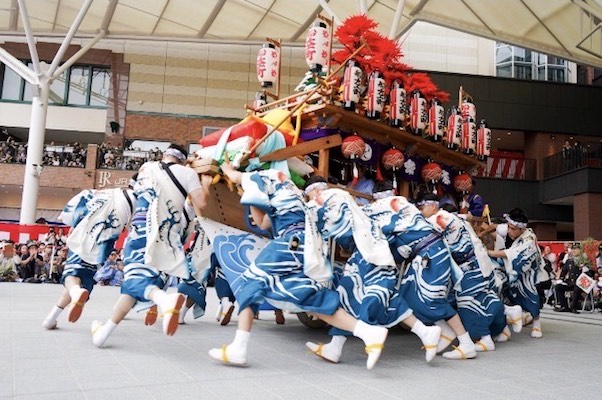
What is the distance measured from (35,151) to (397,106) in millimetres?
12584

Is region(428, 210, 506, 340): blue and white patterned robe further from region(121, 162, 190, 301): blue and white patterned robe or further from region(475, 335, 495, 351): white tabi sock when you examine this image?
region(121, 162, 190, 301): blue and white patterned robe

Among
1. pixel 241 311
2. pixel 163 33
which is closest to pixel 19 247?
pixel 163 33

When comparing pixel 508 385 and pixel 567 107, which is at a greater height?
pixel 567 107

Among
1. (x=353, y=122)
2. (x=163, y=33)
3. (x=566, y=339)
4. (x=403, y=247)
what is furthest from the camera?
(x=163, y=33)

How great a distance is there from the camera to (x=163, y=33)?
16375 mm

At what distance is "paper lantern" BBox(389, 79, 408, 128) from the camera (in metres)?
5.00

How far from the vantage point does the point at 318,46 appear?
5.60m

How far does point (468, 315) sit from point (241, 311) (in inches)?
84.1

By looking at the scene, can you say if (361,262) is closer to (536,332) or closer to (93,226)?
(93,226)

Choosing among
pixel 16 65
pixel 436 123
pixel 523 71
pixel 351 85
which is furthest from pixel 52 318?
pixel 523 71

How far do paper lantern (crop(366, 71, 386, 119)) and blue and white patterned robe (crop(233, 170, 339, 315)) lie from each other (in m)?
1.77

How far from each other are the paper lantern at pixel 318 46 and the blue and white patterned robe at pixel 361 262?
2.61 m

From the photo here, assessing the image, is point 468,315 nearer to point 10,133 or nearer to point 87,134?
point 87,134

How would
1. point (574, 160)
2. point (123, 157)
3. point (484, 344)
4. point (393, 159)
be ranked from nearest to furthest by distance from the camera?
point (484, 344)
point (393, 159)
point (574, 160)
point (123, 157)
